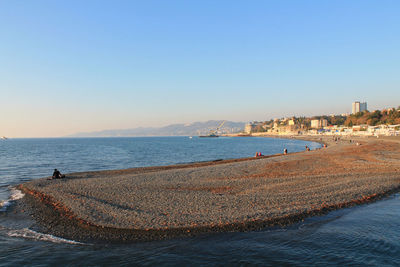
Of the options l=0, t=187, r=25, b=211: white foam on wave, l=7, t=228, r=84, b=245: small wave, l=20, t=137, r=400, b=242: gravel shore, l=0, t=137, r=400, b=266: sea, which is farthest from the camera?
l=0, t=187, r=25, b=211: white foam on wave

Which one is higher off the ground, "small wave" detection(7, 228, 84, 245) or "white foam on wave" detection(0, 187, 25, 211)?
"small wave" detection(7, 228, 84, 245)

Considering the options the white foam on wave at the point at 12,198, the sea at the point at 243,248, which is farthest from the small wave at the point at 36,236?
the white foam on wave at the point at 12,198

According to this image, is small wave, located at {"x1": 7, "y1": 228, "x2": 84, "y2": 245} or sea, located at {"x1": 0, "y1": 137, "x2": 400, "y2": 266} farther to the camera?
small wave, located at {"x1": 7, "y1": 228, "x2": 84, "y2": 245}

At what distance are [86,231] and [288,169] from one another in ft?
63.8

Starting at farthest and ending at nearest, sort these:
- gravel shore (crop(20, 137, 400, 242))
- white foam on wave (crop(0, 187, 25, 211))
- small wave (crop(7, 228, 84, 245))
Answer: white foam on wave (crop(0, 187, 25, 211))
gravel shore (crop(20, 137, 400, 242))
small wave (crop(7, 228, 84, 245))

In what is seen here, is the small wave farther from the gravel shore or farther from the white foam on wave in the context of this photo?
the white foam on wave

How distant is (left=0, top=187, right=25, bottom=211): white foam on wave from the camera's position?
46.7 feet

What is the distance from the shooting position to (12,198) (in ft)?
53.7

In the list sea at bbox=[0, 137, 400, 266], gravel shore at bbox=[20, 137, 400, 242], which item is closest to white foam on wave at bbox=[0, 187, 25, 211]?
gravel shore at bbox=[20, 137, 400, 242]

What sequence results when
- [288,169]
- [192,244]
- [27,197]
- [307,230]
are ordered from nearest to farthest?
[192,244] < [307,230] < [27,197] < [288,169]

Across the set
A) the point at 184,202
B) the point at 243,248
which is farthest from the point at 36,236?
the point at 243,248

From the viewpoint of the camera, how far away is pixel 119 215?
11.2 metres

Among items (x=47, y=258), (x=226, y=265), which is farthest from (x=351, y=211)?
(x=47, y=258)

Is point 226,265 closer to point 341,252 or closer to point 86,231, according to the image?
point 341,252
